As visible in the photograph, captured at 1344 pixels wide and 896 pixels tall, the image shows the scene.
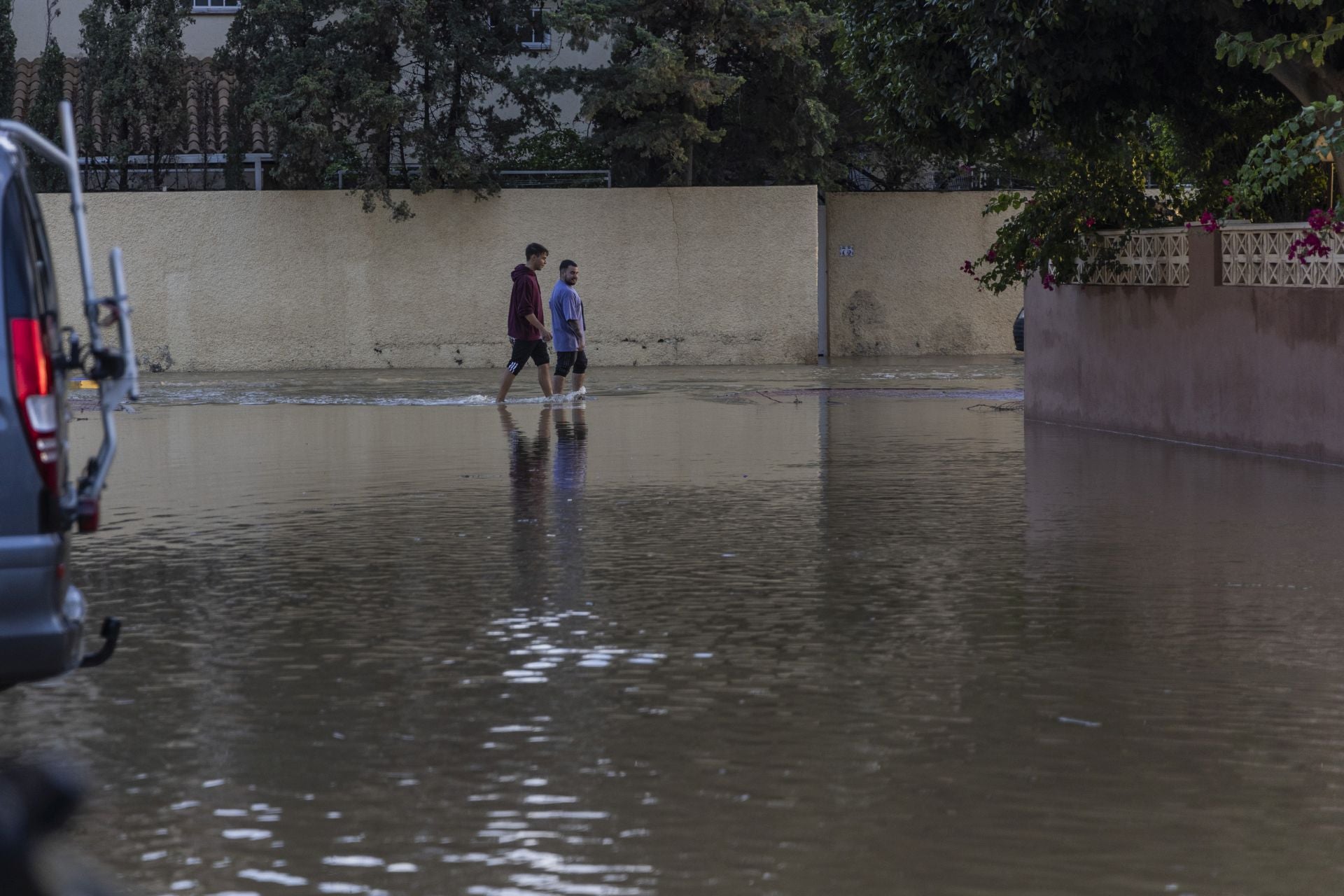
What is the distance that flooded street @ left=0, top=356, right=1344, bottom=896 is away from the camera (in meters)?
5.04

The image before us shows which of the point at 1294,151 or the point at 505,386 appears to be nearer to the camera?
the point at 1294,151

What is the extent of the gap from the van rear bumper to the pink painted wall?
11.2 meters

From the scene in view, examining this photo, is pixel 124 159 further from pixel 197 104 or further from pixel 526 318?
pixel 526 318

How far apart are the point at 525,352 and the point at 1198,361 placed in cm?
754

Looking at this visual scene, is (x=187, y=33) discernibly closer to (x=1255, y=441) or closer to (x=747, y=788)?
(x=1255, y=441)

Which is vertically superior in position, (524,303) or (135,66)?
(135,66)

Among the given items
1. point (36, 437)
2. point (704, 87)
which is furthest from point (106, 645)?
point (704, 87)

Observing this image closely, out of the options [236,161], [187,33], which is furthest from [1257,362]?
[187,33]

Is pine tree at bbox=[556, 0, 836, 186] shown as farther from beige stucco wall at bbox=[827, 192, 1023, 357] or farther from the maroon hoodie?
the maroon hoodie


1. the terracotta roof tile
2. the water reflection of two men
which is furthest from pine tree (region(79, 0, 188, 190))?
the water reflection of two men

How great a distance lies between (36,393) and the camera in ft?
18.1

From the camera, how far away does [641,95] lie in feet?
90.9

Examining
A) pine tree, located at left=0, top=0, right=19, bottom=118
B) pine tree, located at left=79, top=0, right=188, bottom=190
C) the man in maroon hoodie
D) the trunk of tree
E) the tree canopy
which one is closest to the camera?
the tree canopy

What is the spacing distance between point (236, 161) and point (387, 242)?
289cm
